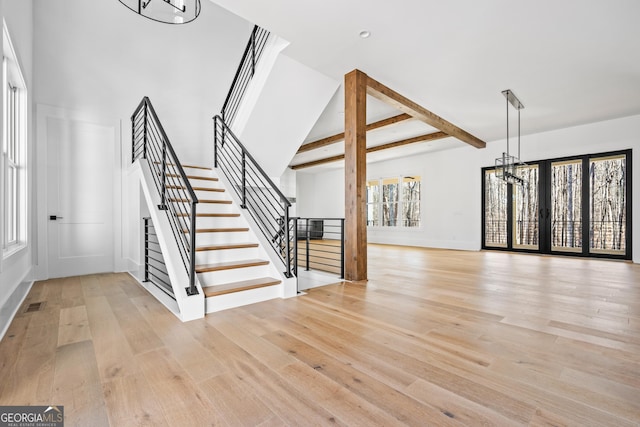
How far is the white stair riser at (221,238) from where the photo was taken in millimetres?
3404

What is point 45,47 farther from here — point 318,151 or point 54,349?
point 318,151

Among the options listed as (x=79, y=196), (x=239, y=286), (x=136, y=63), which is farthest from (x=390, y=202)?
(x=79, y=196)

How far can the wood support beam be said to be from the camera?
3.79m

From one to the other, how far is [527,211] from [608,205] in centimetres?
140

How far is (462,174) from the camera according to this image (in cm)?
816

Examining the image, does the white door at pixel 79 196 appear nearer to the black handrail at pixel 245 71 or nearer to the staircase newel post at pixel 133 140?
the staircase newel post at pixel 133 140

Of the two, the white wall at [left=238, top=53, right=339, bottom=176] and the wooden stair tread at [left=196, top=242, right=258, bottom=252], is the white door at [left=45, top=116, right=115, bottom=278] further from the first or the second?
the wooden stair tread at [left=196, top=242, right=258, bottom=252]

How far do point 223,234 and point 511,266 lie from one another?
472 centimetres

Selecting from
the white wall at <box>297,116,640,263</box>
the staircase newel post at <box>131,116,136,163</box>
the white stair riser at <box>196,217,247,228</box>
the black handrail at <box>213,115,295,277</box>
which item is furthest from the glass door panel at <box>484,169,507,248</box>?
the staircase newel post at <box>131,116,136,163</box>

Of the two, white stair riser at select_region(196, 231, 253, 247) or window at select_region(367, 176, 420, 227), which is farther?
window at select_region(367, 176, 420, 227)

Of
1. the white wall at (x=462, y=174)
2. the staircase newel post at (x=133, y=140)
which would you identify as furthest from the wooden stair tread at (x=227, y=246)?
the white wall at (x=462, y=174)

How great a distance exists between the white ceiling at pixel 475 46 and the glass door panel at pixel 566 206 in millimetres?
1618

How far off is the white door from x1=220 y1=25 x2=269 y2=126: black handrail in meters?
1.83

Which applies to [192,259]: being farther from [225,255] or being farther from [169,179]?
[169,179]
